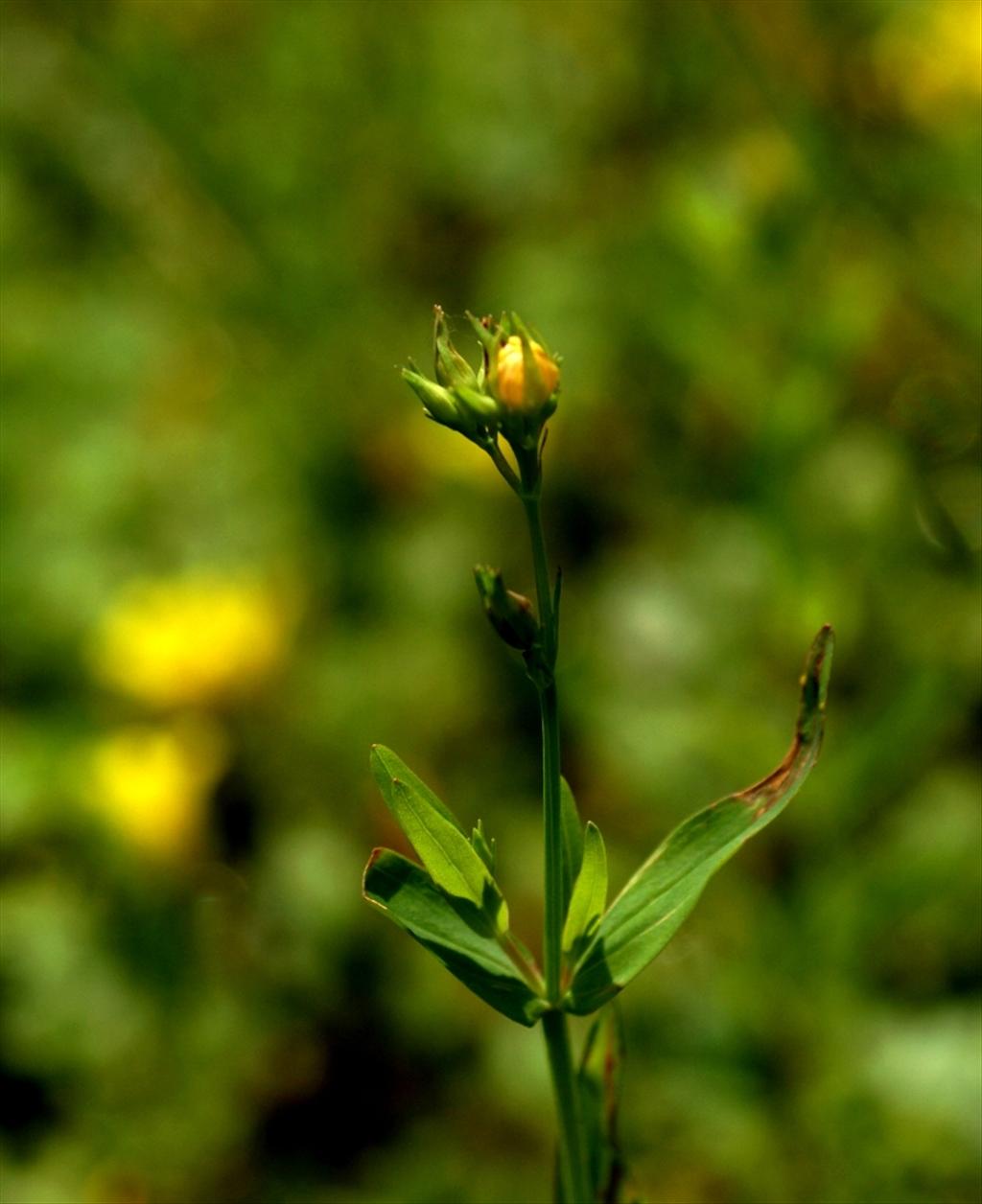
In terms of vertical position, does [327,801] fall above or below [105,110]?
below

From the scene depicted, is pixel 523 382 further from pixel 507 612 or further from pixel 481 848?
pixel 481 848

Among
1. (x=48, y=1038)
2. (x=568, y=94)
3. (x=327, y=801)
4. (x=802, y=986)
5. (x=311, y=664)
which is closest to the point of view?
(x=802, y=986)

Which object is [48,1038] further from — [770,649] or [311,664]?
[770,649]

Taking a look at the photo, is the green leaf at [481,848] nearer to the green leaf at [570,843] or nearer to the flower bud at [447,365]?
the green leaf at [570,843]

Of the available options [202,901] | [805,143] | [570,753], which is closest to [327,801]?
[202,901]

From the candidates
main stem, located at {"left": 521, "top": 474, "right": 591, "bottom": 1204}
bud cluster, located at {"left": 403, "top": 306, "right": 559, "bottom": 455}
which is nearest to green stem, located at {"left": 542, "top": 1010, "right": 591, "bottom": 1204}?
main stem, located at {"left": 521, "top": 474, "right": 591, "bottom": 1204}

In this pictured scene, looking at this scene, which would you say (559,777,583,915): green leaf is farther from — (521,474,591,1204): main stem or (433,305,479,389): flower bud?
(433,305,479,389): flower bud
